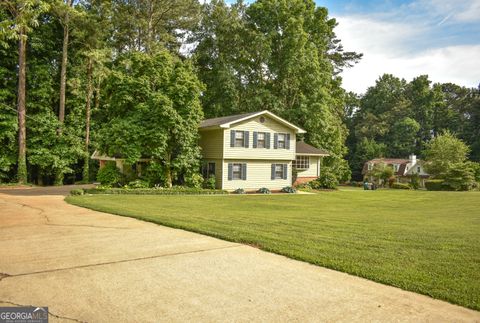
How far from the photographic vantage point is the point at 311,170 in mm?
31828

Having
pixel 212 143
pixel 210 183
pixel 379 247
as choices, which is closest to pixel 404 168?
pixel 212 143

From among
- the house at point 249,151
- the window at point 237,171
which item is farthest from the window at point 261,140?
the window at point 237,171

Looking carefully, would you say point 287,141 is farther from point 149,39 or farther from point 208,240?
point 208,240

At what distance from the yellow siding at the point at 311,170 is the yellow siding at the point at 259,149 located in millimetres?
3738

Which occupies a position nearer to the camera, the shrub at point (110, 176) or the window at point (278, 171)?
the shrub at point (110, 176)

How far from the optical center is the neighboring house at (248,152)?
24.5 metres

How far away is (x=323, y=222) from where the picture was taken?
1049 centimetres

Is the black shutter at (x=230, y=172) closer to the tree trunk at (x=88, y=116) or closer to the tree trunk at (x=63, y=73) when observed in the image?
the tree trunk at (x=88, y=116)

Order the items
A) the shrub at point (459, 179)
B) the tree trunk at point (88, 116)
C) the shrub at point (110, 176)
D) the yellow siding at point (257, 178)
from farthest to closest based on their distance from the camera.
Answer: the shrub at point (459, 179) < the tree trunk at point (88, 116) < the yellow siding at point (257, 178) < the shrub at point (110, 176)

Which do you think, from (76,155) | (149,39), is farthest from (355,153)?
(76,155)

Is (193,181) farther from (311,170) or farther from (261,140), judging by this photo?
(311,170)

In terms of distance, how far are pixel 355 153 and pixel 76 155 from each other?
46.3 meters

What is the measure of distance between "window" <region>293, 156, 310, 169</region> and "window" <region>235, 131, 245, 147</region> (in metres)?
7.40

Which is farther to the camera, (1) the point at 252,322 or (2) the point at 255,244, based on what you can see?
(2) the point at 255,244
